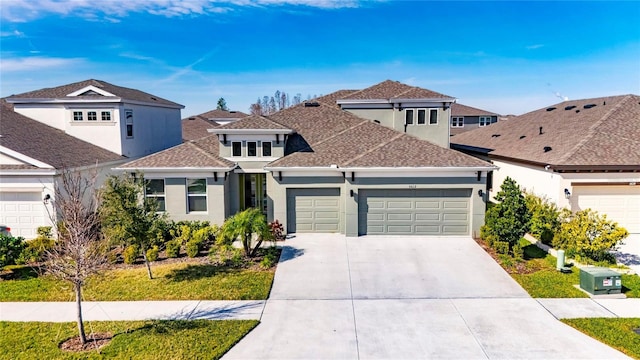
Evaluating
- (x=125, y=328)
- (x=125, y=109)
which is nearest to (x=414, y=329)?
(x=125, y=328)

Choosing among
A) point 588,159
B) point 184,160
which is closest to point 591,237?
point 588,159

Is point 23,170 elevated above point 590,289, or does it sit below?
above

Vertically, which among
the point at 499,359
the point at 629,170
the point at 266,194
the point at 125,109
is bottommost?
the point at 499,359

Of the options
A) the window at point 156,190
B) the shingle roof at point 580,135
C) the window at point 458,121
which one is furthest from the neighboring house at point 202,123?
the window at point 458,121

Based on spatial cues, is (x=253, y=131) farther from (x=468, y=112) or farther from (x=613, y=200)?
(x=468, y=112)

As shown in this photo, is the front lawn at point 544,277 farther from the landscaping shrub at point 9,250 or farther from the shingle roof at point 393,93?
the landscaping shrub at point 9,250

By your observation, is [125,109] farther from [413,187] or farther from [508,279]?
[508,279]
